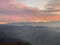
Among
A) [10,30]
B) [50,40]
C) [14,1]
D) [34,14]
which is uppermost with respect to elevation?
[14,1]

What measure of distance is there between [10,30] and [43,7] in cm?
31

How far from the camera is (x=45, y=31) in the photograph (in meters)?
1.39

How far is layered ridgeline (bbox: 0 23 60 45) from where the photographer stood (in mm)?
1372

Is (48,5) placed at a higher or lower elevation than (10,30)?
higher

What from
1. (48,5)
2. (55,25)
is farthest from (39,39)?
(48,5)

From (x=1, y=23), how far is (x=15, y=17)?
4.6 inches

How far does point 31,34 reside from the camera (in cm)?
138

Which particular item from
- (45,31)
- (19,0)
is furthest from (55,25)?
(19,0)

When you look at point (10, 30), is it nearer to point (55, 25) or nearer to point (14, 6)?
point (14, 6)

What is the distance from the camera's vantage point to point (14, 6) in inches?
55.3

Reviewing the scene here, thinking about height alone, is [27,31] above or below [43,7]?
below

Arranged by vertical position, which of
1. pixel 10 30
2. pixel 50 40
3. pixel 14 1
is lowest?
pixel 50 40

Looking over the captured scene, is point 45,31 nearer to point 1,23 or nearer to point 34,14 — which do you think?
point 34,14

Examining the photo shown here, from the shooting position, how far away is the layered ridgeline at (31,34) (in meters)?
1.37
